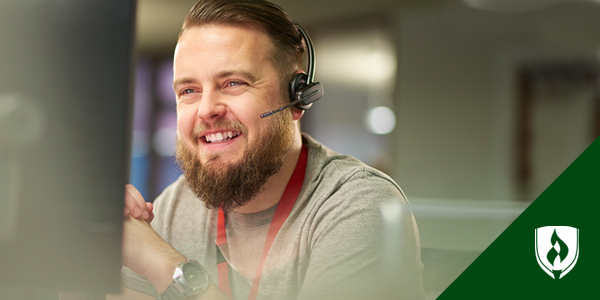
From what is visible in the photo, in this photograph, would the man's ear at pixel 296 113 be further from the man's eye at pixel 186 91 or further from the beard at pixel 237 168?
the man's eye at pixel 186 91

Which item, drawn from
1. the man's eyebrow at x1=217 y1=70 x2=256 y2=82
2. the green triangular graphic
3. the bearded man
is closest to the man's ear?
the bearded man

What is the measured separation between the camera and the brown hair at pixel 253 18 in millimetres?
662

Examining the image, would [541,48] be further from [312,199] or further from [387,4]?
[312,199]

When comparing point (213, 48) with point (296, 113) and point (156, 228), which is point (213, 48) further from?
point (156, 228)

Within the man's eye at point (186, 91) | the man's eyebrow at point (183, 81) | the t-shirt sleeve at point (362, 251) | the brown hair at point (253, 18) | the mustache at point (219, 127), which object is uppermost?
the brown hair at point (253, 18)

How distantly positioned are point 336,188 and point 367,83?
196 mm

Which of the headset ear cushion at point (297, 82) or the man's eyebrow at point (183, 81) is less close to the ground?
the headset ear cushion at point (297, 82)

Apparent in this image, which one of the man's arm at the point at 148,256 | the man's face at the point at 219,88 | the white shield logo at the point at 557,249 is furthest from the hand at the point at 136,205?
the white shield logo at the point at 557,249

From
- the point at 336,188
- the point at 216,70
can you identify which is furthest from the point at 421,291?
the point at 216,70

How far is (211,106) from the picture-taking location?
0.65 meters

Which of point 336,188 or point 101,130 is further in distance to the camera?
point 336,188

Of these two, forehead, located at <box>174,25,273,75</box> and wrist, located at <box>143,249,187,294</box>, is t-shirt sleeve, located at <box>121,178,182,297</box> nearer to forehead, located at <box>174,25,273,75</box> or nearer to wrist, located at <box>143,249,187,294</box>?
wrist, located at <box>143,249,187,294</box>

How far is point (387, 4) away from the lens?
67 cm

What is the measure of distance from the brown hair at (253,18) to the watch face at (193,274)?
0.33 metres
